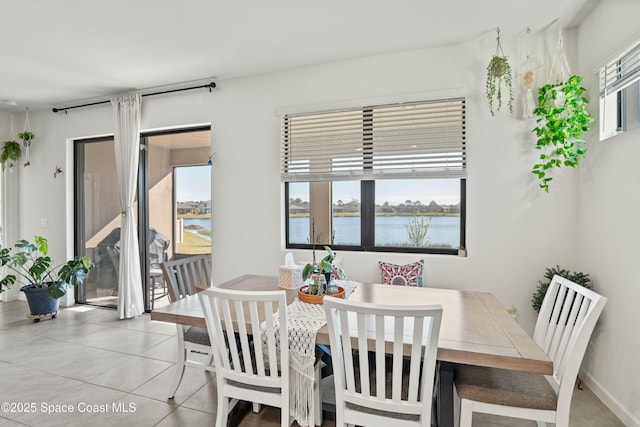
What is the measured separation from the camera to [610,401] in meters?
2.09

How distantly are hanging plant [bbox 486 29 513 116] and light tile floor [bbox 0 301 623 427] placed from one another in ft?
7.05

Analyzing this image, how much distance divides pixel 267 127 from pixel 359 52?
111cm

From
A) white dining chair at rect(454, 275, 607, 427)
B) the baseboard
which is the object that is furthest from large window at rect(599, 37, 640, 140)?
the baseboard

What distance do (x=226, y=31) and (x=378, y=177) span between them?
1679 mm

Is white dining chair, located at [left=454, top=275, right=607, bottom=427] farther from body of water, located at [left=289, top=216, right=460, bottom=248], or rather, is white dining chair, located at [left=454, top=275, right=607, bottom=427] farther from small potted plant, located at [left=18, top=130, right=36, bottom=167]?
small potted plant, located at [left=18, top=130, right=36, bottom=167]

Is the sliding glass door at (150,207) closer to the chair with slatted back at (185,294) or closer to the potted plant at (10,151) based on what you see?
the potted plant at (10,151)

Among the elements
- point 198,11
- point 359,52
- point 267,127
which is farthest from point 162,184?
point 359,52

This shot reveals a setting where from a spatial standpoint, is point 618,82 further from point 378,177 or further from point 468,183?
point 378,177

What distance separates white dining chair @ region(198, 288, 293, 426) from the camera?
150 cm

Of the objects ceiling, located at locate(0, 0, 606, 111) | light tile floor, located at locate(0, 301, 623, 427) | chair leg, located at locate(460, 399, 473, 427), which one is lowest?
light tile floor, located at locate(0, 301, 623, 427)

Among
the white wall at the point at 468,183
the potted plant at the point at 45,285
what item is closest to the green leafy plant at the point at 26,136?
the white wall at the point at 468,183

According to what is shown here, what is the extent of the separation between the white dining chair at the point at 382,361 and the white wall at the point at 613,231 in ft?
4.59

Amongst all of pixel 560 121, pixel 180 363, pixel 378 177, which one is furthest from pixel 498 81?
pixel 180 363

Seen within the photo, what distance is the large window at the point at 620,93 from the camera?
1940mm
